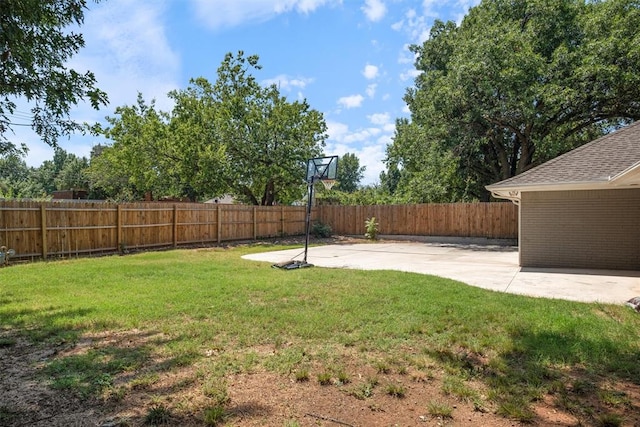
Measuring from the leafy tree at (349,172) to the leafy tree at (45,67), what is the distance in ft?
185

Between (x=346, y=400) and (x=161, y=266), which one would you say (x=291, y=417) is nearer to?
(x=346, y=400)

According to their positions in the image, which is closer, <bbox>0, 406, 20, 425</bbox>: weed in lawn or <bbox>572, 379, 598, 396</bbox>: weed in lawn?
<bbox>0, 406, 20, 425</bbox>: weed in lawn

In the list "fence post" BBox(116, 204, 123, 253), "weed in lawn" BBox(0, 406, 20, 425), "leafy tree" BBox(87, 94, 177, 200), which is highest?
"leafy tree" BBox(87, 94, 177, 200)

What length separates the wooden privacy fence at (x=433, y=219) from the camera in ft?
53.4

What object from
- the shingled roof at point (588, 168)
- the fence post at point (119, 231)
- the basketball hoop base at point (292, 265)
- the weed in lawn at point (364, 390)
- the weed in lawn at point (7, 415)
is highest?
the shingled roof at point (588, 168)

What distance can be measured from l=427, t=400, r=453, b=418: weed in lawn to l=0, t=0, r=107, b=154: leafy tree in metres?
3.86

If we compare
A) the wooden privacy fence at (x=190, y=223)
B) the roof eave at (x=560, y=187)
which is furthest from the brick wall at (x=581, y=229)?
the wooden privacy fence at (x=190, y=223)

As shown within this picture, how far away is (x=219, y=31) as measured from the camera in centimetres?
1130

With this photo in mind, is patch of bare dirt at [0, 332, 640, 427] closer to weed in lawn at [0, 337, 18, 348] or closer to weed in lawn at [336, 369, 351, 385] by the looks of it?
weed in lawn at [336, 369, 351, 385]

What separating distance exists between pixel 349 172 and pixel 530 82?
48.5 metres

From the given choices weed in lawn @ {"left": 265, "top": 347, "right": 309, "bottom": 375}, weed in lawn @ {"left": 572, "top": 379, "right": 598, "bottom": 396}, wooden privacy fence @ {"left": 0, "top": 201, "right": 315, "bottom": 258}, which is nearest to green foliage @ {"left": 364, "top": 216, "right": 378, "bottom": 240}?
wooden privacy fence @ {"left": 0, "top": 201, "right": 315, "bottom": 258}

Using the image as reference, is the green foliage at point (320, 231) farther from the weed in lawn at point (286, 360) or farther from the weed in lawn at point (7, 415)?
the weed in lawn at point (7, 415)

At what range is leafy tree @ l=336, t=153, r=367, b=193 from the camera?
61022 mm

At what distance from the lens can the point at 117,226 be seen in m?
12.0
